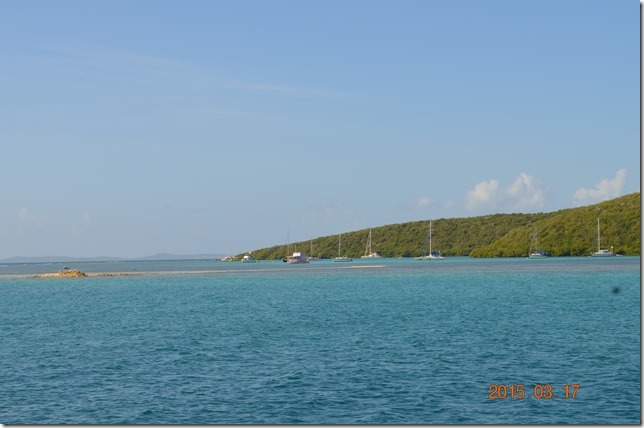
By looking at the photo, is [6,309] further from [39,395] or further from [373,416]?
[373,416]

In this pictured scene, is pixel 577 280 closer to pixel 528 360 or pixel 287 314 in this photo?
pixel 287 314

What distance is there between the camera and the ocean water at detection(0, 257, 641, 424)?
35719 millimetres

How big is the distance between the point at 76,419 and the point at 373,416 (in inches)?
582

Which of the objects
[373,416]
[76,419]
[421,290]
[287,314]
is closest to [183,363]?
[76,419]

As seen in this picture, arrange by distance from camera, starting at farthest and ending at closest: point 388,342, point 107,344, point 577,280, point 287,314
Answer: point 577,280 → point 287,314 → point 107,344 → point 388,342

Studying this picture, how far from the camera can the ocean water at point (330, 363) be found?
35.7 metres

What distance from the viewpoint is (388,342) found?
188 ft

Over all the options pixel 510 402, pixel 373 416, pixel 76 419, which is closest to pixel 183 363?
pixel 76 419

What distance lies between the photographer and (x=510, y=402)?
36312mm

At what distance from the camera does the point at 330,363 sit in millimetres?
48281

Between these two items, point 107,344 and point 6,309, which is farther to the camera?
point 6,309

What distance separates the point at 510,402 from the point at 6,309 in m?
84.3

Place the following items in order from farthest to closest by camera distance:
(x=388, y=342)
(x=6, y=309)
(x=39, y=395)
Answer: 1. (x=6, y=309)
2. (x=388, y=342)
3. (x=39, y=395)

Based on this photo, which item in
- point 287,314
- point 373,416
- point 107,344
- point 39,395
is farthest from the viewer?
point 287,314
